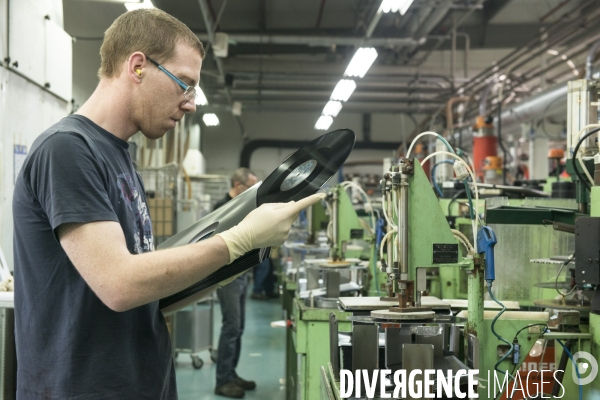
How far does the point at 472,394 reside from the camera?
1431 millimetres

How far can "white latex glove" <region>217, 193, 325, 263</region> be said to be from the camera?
115cm

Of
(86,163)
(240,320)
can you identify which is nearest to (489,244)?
(86,163)

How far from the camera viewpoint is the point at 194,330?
190 inches

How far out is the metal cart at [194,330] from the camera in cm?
482

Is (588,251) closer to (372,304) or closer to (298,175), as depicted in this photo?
(372,304)

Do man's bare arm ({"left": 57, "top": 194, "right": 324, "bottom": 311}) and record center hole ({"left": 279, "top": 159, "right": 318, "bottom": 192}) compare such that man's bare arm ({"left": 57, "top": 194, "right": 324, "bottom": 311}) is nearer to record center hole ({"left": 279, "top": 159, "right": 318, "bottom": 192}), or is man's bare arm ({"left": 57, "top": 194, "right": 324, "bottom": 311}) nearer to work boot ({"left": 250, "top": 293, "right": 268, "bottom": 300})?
record center hole ({"left": 279, "top": 159, "right": 318, "bottom": 192})

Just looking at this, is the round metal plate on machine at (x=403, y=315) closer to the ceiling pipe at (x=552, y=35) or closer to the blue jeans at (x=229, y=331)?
the blue jeans at (x=229, y=331)

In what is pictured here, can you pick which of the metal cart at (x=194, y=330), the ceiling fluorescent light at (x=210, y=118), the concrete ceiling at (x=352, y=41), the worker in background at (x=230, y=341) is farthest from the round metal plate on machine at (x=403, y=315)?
the ceiling fluorescent light at (x=210, y=118)

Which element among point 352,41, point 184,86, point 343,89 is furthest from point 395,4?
point 184,86

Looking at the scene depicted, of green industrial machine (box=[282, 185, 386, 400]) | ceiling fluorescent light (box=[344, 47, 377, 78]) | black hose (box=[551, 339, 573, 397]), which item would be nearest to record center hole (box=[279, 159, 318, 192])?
green industrial machine (box=[282, 185, 386, 400])

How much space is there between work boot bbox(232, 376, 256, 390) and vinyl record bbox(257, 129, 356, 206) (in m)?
3.18

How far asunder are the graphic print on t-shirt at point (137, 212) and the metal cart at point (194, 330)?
11.7 ft

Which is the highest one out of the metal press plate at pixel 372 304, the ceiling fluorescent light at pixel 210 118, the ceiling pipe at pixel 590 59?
the ceiling fluorescent light at pixel 210 118

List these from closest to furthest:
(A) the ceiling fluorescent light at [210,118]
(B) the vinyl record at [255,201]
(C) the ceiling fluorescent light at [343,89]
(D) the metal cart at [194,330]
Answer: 1. (B) the vinyl record at [255,201]
2. (D) the metal cart at [194,330]
3. (C) the ceiling fluorescent light at [343,89]
4. (A) the ceiling fluorescent light at [210,118]
